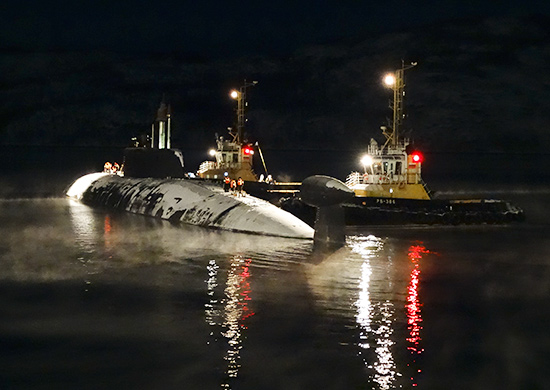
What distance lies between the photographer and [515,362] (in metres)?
13.6

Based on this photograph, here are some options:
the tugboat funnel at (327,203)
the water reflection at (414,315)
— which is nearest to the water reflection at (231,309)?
the water reflection at (414,315)

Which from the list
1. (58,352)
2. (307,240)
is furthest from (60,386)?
(307,240)

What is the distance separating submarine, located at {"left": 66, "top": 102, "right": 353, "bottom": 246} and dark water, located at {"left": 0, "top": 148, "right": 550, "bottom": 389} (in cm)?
111

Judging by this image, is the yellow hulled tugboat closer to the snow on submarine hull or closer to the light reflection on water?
the light reflection on water

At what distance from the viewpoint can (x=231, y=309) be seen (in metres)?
17.0

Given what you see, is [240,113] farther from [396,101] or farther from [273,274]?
[273,274]

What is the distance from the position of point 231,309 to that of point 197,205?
17991 millimetres

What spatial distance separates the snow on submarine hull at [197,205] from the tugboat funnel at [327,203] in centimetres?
117

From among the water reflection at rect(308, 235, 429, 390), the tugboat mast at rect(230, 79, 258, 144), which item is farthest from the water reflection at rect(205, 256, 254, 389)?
the tugboat mast at rect(230, 79, 258, 144)

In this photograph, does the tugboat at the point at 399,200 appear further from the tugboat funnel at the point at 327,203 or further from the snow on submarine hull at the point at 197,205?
the tugboat funnel at the point at 327,203

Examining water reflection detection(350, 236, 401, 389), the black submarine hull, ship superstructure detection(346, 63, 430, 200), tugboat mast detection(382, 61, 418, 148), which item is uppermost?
tugboat mast detection(382, 61, 418, 148)

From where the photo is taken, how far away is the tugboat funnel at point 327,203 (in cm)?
2547

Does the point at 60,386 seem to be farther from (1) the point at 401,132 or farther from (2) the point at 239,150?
(2) the point at 239,150

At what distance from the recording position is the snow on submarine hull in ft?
98.2
